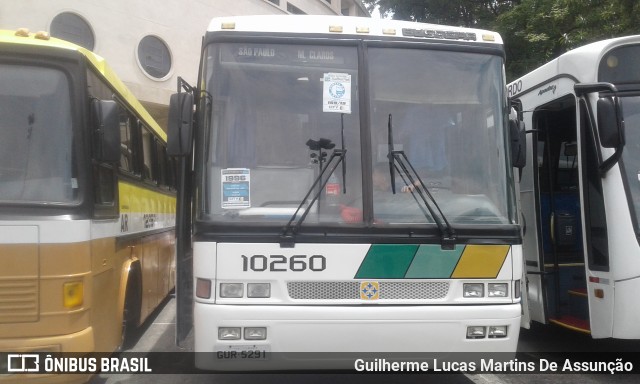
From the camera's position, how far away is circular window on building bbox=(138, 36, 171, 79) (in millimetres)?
24177

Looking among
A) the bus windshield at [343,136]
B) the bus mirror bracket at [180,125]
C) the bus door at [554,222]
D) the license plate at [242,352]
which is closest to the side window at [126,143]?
the bus mirror bracket at [180,125]

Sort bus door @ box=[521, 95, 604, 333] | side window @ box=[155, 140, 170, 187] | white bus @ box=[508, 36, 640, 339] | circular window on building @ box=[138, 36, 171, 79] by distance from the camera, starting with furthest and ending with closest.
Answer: circular window on building @ box=[138, 36, 171, 79] < side window @ box=[155, 140, 170, 187] < bus door @ box=[521, 95, 604, 333] < white bus @ box=[508, 36, 640, 339]

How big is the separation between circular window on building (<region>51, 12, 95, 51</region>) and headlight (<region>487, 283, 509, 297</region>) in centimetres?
2046

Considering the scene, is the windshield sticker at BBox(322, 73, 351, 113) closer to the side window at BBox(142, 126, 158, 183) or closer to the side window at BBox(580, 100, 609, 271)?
the side window at BBox(580, 100, 609, 271)

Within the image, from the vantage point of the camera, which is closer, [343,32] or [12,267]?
[12,267]

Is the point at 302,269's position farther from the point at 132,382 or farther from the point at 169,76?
the point at 169,76

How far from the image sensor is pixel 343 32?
508cm

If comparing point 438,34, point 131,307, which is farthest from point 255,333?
point 438,34

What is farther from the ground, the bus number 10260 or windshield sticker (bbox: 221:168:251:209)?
windshield sticker (bbox: 221:168:251:209)

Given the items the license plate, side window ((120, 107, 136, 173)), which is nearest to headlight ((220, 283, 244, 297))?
the license plate

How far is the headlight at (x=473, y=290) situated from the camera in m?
4.80

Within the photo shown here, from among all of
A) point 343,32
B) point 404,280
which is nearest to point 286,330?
point 404,280

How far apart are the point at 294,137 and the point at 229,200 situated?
720 mm

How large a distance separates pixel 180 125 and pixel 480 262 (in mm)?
2569
